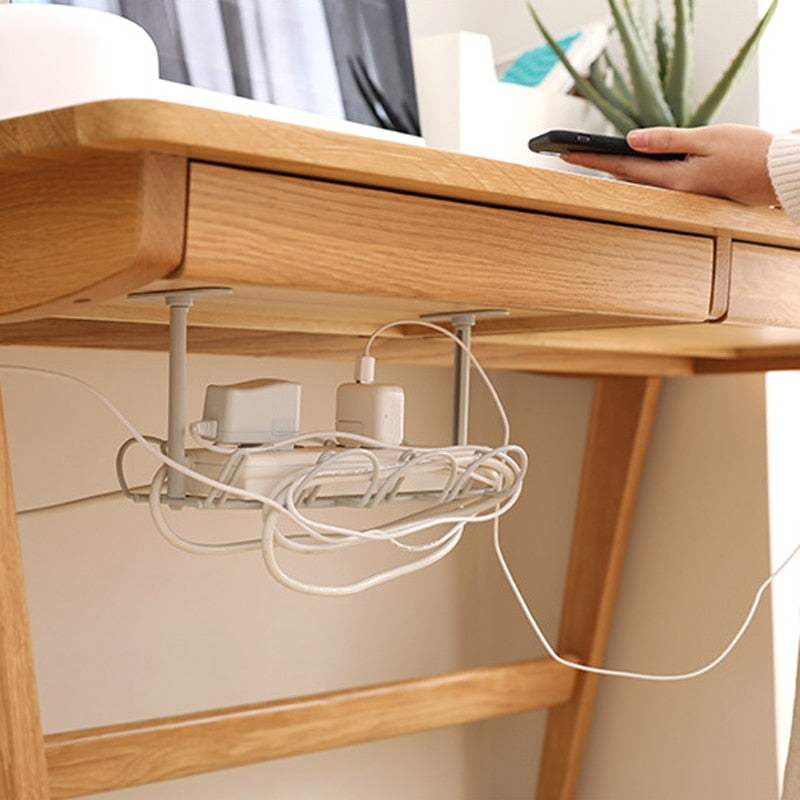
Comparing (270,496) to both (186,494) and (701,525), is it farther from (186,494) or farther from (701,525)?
(701,525)

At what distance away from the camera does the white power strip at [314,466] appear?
73cm

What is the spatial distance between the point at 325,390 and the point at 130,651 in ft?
1.37

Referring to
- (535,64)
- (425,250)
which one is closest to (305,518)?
(425,250)

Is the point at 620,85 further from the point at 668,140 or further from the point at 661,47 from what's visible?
the point at 668,140

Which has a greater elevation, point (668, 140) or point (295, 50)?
point (295, 50)

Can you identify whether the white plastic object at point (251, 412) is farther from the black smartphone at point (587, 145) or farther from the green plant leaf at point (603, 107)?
the green plant leaf at point (603, 107)

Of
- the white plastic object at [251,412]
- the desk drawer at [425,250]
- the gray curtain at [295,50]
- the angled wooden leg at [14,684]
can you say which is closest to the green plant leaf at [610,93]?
the gray curtain at [295,50]

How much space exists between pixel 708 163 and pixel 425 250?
10.8 inches

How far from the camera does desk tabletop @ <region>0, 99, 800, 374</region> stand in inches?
20.6

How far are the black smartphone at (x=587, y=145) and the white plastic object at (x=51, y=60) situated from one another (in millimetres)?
309

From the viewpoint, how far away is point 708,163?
31.3 inches

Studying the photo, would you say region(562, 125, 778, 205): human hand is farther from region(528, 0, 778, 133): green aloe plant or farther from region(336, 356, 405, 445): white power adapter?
region(528, 0, 778, 133): green aloe plant

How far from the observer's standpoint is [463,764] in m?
1.74

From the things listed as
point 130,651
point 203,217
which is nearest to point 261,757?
point 130,651
